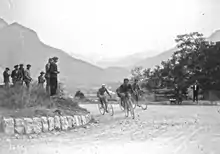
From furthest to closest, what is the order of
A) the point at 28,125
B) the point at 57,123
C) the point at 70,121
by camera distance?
the point at 70,121 → the point at 57,123 → the point at 28,125

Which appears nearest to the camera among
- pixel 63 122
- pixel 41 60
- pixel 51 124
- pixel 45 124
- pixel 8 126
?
pixel 8 126

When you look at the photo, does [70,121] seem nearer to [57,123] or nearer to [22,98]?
[57,123]

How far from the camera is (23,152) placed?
434 centimetres

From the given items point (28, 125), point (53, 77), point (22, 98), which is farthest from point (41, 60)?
point (28, 125)

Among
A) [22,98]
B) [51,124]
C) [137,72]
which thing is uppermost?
[137,72]

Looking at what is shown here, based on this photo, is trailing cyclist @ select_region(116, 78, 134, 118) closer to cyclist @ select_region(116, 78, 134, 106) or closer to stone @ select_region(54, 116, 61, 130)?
cyclist @ select_region(116, 78, 134, 106)

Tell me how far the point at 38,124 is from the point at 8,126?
526 millimetres

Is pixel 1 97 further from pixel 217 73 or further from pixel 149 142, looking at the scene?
pixel 217 73

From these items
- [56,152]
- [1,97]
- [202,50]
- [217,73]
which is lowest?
[56,152]

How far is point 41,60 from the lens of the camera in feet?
77.4

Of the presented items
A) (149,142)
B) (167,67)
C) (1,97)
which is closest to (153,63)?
(167,67)

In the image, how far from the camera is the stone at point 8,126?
555 cm

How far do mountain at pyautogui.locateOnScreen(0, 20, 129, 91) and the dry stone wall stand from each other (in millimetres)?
12139

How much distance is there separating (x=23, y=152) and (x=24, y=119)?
1.49m
